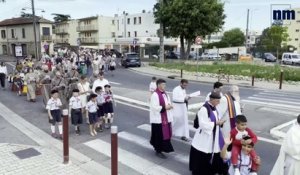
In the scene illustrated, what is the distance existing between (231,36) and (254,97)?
6737 cm

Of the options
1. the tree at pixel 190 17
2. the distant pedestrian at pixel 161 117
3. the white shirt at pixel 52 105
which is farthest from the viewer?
the tree at pixel 190 17

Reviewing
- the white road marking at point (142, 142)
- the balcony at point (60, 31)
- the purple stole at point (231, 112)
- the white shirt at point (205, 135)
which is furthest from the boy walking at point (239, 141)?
the balcony at point (60, 31)

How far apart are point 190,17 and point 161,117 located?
31.8m

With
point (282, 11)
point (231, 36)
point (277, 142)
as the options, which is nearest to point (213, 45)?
point (231, 36)

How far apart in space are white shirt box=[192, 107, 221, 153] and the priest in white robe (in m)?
1.35

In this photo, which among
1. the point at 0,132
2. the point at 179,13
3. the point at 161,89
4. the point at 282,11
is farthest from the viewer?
the point at 179,13

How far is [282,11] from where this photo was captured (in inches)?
801

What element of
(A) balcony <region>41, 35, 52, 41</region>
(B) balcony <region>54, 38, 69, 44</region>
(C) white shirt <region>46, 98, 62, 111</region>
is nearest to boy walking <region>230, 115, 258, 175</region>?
(C) white shirt <region>46, 98, 62, 111</region>

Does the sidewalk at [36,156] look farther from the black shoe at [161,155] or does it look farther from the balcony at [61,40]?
the balcony at [61,40]

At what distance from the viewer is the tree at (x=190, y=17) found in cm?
3847

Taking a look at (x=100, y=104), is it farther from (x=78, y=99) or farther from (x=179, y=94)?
(x=179, y=94)

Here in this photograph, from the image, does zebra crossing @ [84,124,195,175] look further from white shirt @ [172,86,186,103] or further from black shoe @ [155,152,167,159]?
white shirt @ [172,86,186,103]

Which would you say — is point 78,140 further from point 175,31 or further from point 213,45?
point 213,45

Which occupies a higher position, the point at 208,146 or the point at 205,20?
the point at 205,20
